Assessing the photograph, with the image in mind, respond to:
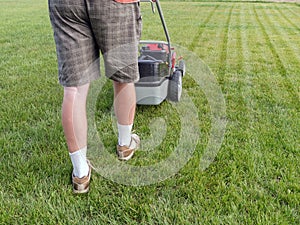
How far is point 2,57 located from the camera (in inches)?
141

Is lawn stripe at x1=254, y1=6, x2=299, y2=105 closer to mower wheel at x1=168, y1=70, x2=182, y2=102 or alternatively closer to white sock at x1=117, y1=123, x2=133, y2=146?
mower wheel at x1=168, y1=70, x2=182, y2=102

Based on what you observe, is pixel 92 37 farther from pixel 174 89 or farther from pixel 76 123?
pixel 174 89

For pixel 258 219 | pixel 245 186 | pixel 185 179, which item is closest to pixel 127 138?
pixel 185 179

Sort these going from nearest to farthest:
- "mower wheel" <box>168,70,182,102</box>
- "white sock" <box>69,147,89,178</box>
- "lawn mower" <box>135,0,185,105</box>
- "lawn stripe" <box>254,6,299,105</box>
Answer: "white sock" <box>69,147,89,178</box> → "lawn mower" <box>135,0,185,105</box> → "mower wheel" <box>168,70,182,102</box> → "lawn stripe" <box>254,6,299,105</box>

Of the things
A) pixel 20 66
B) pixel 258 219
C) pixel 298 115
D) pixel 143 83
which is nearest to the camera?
pixel 258 219

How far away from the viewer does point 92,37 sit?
1.26 metres

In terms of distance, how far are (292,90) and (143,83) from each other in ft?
4.51

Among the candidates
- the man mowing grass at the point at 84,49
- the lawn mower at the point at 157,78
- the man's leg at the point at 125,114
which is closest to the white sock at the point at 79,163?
the man mowing grass at the point at 84,49

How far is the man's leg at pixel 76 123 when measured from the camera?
1.25m

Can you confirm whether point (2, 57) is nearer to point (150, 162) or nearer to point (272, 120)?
point (150, 162)

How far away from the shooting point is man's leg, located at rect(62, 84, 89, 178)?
1.25m

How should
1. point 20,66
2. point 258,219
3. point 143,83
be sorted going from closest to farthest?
point 258,219, point 143,83, point 20,66

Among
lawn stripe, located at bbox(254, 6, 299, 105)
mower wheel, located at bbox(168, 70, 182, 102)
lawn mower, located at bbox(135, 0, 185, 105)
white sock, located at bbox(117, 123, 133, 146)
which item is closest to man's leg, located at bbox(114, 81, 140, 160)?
white sock, located at bbox(117, 123, 133, 146)

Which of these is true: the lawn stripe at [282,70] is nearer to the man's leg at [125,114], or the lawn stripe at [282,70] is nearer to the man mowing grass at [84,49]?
the man's leg at [125,114]
